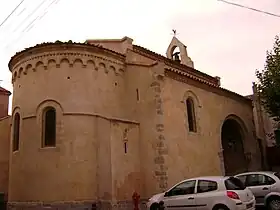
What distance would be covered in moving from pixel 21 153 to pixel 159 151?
6.47 meters

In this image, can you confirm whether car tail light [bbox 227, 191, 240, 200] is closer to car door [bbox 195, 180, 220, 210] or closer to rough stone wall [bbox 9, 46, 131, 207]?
car door [bbox 195, 180, 220, 210]

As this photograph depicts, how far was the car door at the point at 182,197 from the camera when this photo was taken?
11.3 metres

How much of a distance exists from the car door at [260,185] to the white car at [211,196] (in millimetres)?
1944

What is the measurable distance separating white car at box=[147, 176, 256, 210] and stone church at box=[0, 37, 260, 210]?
11.9ft

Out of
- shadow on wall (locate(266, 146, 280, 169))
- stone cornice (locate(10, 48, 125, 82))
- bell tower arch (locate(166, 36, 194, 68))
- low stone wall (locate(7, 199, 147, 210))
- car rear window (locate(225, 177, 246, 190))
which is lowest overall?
low stone wall (locate(7, 199, 147, 210))

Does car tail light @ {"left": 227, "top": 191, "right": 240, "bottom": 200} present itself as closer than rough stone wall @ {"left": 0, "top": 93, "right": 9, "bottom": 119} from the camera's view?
Yes

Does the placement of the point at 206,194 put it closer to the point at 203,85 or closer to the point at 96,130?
the point at 96,130

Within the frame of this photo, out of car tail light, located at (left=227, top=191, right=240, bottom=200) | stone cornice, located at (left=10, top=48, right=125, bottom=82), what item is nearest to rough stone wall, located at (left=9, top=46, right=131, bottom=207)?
stone cornice, located at (left=10, top=48, right=125, bottom=82)

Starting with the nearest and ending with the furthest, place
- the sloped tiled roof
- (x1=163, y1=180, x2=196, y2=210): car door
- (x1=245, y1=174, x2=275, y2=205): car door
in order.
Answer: (x1=163, y1=180, x2=196, y2=210): car door, (x1=245, y1=174, x2=275, y2=205): car door, the sloped tiled roof

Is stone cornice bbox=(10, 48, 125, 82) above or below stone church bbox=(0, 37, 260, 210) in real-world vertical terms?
above

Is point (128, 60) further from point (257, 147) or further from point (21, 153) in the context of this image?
point (257, 147)

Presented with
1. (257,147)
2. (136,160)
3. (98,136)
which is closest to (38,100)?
(98,136)

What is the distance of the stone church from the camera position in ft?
48.0

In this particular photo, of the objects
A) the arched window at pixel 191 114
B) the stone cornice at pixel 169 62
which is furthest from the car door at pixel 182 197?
the stone cornice at pixel 169 62
